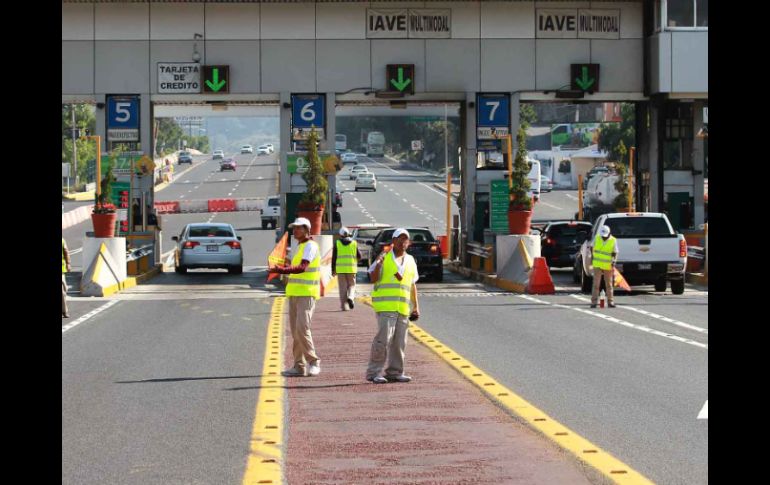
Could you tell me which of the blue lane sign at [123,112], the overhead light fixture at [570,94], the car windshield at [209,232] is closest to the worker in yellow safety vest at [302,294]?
the car windshield at [209,232]

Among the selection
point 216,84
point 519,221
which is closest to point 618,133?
point 216,84

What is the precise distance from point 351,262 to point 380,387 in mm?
12910

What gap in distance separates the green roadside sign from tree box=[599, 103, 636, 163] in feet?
211

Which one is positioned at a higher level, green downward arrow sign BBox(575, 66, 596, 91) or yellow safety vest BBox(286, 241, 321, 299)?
green downward arrow sign BBox(575, 66, 596, 91)

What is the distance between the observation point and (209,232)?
41.7m

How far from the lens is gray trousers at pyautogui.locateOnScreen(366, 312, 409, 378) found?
15.5 meters

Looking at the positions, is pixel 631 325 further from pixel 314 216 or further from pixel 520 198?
pixel 314 216

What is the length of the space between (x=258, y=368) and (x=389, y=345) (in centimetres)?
241

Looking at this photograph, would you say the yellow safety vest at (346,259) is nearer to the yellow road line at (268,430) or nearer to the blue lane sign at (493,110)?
the yellow road line at (268,430)

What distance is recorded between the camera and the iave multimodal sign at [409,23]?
4378 cm

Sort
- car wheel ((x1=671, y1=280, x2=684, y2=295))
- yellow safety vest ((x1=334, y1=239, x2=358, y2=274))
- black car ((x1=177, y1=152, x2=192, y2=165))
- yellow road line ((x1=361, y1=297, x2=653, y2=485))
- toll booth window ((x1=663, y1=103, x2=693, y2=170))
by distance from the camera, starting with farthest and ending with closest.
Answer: black car ((x1=177, y1=152, x2=192, y2=165)), toll booth window ((x1=663, y1=103, x2=693, y2=170)), car wheel ((x1=671, y1=280, x2=684, y2=295)), yellow safety vest ((x1=334, y1=239, x2=358, y2=274)), yellow road line ((x1=361, y1=297, x2=653, y2=485))

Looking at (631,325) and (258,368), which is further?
(631,325)

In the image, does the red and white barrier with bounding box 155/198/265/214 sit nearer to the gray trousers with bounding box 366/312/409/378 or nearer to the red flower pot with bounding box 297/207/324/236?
the red flower pot with bounding box 297/207/324/236

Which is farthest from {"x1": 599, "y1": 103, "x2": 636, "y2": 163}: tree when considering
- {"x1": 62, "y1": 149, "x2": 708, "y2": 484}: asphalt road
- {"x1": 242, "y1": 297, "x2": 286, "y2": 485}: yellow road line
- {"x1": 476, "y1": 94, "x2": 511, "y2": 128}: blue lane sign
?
{"x1": 242, "y1": 297, "x2": 286, "y2": 485}: yellow road line
